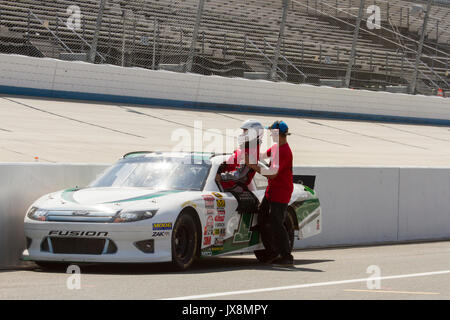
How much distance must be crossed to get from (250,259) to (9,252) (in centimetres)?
330

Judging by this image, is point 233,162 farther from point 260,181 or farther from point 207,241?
point 207,241

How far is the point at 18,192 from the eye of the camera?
9977 mm

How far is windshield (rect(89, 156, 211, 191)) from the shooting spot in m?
10.0

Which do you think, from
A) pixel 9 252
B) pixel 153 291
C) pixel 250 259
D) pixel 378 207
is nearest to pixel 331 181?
pixel 378 207

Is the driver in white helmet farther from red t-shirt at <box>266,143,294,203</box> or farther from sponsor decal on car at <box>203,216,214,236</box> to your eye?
sponsor decal on car at <box>203,216,214,236</box>

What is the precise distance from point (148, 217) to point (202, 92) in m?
16.7

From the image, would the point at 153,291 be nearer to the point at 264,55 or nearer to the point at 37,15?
the point at 37,15

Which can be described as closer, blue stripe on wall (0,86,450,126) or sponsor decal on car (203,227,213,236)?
sponsor decal on car (203,227,213,236)

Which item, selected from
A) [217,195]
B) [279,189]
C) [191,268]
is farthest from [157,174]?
[279,189]

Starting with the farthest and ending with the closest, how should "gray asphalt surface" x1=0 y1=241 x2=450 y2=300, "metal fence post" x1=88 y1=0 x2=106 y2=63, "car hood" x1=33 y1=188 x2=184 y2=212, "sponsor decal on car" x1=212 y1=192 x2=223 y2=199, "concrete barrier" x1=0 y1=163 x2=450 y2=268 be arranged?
"metal fence post" x1=88 y1=0 x2=106 y2=63 → "concrete barrier" x1=0 y1=163 x2=450 y2=268 → "sponsor decal on car" x1=212 y1=192 x2=223 y2=199 → "car hood" x1=33 y1=188 x2=184 y2=212 → "gray asphalt surface" x1=0 y1=241 x2=450 y2=300

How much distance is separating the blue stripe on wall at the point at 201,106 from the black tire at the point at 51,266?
1260cm

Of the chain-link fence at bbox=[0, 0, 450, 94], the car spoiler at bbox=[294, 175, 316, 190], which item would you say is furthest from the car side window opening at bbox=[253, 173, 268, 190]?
the chain-link fence at bbox=[0, 0, 450, 94]

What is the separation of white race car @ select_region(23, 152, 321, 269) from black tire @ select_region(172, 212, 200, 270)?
0.01 meters

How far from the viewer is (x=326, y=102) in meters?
28.8
